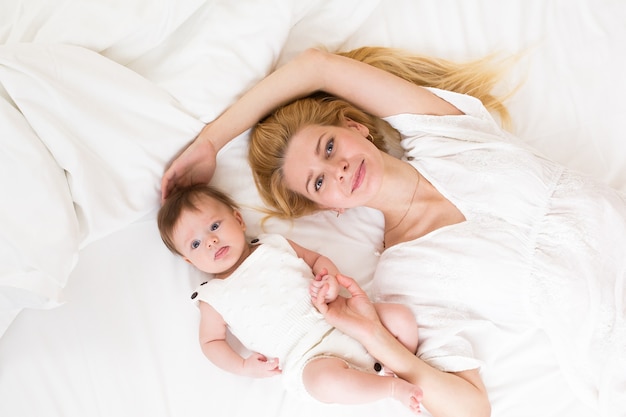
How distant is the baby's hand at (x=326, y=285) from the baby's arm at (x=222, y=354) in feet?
0.63

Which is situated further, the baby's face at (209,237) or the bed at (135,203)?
the baby's face at (209,237)

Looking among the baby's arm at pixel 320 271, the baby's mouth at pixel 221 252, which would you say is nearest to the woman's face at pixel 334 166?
the baby's arm at pixel 320 271

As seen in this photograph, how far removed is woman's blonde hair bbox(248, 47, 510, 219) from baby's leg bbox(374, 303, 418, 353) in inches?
16.4

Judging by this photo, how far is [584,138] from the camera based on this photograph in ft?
6.51

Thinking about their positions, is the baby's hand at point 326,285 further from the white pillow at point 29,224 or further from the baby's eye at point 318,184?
the white pillow at point 29,224

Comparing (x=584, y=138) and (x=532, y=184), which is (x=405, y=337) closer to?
(x=532, y=184)

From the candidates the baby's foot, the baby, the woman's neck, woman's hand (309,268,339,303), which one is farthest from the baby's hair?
the baby's foot

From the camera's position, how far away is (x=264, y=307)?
1.58 metres

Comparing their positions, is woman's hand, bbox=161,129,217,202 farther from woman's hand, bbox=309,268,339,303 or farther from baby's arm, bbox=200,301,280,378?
woman's hand, bbox=309,268,339,303

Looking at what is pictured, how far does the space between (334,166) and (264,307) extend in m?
0.40

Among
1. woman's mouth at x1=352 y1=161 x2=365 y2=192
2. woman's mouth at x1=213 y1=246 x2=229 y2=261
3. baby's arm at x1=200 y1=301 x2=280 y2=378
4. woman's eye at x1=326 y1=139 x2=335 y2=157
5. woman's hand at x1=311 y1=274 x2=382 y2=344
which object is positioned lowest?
baby's arm at x1=200 y1=301 x2=280 y2=378

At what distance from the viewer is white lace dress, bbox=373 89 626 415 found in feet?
5.06

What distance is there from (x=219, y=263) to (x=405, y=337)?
1.67 feet

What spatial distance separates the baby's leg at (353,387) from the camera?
4.72 ft
